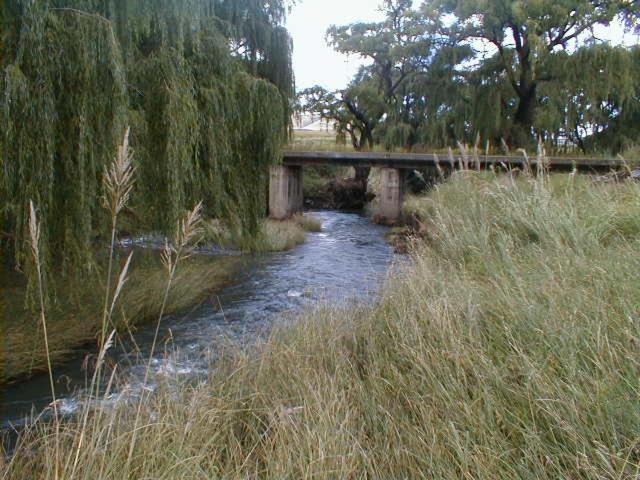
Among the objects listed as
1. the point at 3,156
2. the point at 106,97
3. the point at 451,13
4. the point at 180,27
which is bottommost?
the point at 3,156

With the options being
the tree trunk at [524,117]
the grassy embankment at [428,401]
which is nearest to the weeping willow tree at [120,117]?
the grassy embankment at [428,401]

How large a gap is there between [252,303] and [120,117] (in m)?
3.48

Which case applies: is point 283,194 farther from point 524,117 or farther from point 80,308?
point 80,308

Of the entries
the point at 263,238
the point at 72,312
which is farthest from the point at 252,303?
the point at 72,312

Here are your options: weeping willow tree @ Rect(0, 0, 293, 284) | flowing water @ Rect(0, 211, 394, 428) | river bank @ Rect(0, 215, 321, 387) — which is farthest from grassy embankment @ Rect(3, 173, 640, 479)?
weeping willow tree @ Rect(0, 0, 293, 284)

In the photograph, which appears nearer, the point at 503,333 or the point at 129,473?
the point at 129,473

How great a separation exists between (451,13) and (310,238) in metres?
10.5

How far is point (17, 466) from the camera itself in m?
2.38

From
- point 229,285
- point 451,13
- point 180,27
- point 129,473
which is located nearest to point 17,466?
point 129,473

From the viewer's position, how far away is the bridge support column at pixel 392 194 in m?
18.6

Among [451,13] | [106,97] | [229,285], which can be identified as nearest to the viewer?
[106,97]

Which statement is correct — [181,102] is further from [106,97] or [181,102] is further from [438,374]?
[438,374]

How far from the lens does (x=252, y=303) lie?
721 cm

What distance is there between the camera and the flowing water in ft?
13.8
